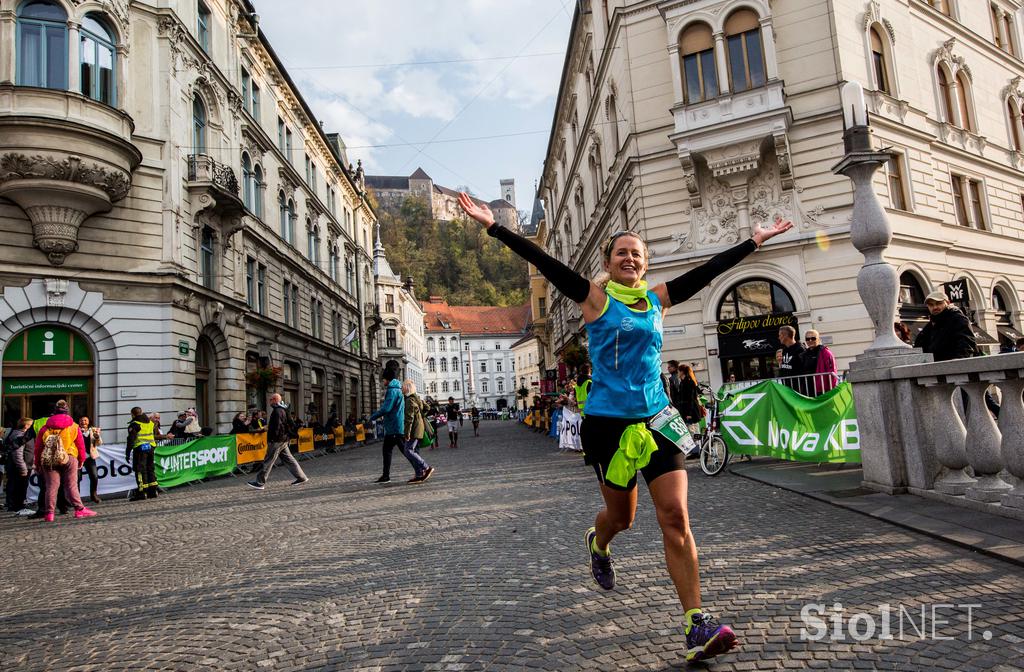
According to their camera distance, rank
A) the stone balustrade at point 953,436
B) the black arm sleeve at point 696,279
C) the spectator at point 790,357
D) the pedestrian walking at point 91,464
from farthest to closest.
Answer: the pedestrian walking at point 91,464 < the spectator at point 790,357 < the stone balustrade at point 953,436 < the black arm sleeve at point 696,279

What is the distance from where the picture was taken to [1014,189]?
2767 cm

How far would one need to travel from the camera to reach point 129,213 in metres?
19.0

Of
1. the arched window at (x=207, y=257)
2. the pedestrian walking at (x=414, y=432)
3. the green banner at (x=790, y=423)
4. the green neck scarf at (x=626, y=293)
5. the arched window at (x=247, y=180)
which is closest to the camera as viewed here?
the green neck scarf at (x=626, y=293)

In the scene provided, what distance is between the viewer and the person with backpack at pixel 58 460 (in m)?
10.4

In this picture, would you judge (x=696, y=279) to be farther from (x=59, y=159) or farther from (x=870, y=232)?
(x=59, y=159)

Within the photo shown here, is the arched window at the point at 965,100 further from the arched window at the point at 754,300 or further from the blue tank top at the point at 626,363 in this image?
the blue tank top at the point at 626,363

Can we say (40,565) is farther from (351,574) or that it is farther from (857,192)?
Result: (857,192)

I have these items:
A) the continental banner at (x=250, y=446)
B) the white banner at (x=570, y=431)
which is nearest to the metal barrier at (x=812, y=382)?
the white banner at (x=570, y=431)

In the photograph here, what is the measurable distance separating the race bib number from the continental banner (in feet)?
53.0

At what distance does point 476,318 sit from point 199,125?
93832mm

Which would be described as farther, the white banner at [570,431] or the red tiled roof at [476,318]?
the red tiled roof at [476,318]

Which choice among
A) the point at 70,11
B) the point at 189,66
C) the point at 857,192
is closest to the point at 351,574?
the point at 857,192

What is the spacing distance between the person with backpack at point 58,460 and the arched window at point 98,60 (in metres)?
11.0

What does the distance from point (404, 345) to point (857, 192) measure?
2870 inches
